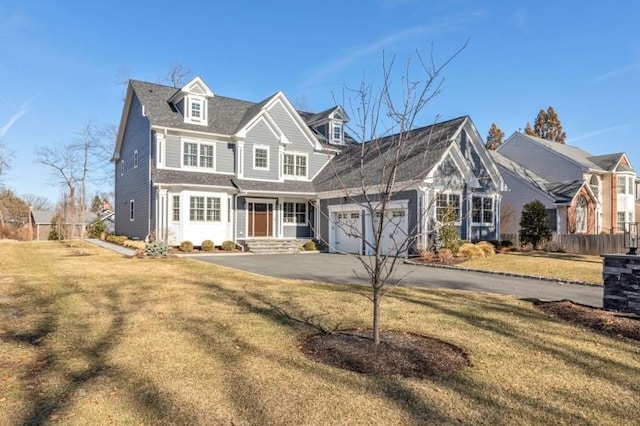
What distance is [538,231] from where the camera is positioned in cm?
2164

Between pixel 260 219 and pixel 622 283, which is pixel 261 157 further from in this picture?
pixel 622 283

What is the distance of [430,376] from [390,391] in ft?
2.08

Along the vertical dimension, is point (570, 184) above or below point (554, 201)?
above

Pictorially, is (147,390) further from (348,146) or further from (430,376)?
(348,146)

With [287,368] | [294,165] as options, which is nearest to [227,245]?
[294,165]

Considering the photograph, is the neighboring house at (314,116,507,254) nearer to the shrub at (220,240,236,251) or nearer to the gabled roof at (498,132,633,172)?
the shrub at (220,240,236,251)

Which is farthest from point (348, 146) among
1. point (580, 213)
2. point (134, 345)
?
point (134, 345)

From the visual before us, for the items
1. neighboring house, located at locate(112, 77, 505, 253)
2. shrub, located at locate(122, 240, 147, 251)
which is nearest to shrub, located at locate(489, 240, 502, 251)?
neighboring house, located at locate(112, 77, 505, 253)

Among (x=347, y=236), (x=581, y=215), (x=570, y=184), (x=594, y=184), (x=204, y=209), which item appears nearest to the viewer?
(x=204, y=209)

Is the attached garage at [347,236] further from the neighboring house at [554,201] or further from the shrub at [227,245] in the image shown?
the neighboring house at [554,201]

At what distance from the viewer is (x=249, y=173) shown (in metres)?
23.8

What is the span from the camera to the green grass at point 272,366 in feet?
11.8

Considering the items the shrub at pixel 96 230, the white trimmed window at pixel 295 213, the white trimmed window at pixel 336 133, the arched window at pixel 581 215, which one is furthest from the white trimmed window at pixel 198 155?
the arched window at pixel 581 215

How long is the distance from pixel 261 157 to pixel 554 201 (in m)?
19.3
